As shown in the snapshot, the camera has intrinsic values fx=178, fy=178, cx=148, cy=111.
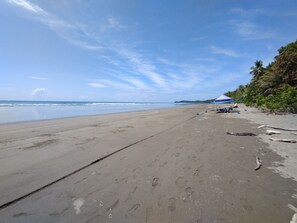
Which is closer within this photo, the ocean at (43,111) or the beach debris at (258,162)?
the beach debris at (258,162)

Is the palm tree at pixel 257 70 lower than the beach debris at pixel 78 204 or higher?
higher

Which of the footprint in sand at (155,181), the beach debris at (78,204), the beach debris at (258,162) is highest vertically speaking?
the beach debris at (258,162)

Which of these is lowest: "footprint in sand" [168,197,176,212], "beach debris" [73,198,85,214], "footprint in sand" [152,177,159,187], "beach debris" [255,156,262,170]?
"footprint in sand" [152,177,159,187]

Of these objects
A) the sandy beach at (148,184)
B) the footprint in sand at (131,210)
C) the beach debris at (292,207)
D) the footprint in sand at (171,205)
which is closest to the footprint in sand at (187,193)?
the sandy beach at (148,184)

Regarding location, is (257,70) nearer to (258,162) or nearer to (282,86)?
(282,86)

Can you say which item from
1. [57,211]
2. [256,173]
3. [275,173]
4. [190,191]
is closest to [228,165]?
[256,173]

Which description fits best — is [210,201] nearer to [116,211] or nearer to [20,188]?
[116,211]

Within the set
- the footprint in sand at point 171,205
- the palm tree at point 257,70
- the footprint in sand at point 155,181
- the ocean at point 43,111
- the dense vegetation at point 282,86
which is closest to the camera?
the footprint in sand at point 171,205

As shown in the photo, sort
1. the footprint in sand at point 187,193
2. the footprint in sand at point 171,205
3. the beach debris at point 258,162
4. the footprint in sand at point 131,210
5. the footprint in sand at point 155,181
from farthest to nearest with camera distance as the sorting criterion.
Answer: the beach debris at point 258,162 < the footprint in sand at point 155,181 < the footprint in sand at point 187,193 < the footprint in sand at point 171,205 < the footprint in sand at point 131,210

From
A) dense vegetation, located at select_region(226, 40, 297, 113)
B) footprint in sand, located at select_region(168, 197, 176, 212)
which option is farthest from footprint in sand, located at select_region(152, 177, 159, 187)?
dense vegetation, located at select_region(226, 40, 297, 113)

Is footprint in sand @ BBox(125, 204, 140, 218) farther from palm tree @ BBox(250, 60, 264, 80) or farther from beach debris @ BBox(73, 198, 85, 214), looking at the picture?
palm tree @ BBox(250, 60, 264, 80)

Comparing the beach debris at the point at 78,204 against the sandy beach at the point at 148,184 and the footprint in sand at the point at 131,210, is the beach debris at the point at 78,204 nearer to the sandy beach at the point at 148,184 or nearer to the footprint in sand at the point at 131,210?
the sandy beach at the point at 148,184

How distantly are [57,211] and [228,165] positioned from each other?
3.85m

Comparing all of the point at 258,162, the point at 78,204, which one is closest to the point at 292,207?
the point at 258,162
